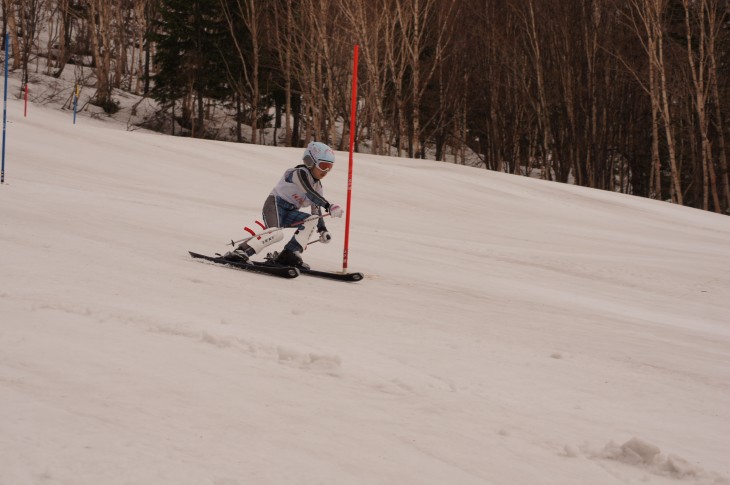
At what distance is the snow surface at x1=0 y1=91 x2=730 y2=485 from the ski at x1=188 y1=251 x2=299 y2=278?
0.68 ft

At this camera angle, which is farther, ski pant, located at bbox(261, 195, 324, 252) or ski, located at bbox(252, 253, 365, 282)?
ski pant, located at bbox(261, 195, 324, 252)

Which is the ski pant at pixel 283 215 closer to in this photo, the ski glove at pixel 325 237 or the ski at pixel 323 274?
the ski at pixel 323 274

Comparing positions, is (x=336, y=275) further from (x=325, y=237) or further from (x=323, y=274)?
(x=325, y=237)

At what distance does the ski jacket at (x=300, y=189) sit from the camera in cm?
830

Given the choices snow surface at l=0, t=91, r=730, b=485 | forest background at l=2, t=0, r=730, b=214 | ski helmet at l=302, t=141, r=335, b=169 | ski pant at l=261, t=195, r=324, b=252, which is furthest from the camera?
forest background at l=2, t=0, r=730, b=214

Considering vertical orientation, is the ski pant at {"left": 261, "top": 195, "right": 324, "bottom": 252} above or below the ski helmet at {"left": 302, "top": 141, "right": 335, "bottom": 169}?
below

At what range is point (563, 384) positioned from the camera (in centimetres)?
503

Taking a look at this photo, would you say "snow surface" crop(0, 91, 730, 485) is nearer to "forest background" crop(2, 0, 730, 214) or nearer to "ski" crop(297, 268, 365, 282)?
"ski" crop(297, 268, 365, 282)

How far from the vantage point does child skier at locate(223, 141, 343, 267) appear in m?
8.30

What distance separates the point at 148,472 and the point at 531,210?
15239 mm

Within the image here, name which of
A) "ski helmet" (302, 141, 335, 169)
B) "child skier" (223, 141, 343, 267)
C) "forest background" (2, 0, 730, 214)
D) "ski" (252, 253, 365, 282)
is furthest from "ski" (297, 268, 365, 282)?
"forest background" (2, 0, 730, 214)

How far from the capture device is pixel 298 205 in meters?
8.54

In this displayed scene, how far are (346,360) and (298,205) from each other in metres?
3.83

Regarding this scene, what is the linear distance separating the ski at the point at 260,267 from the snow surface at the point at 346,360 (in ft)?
0.68
